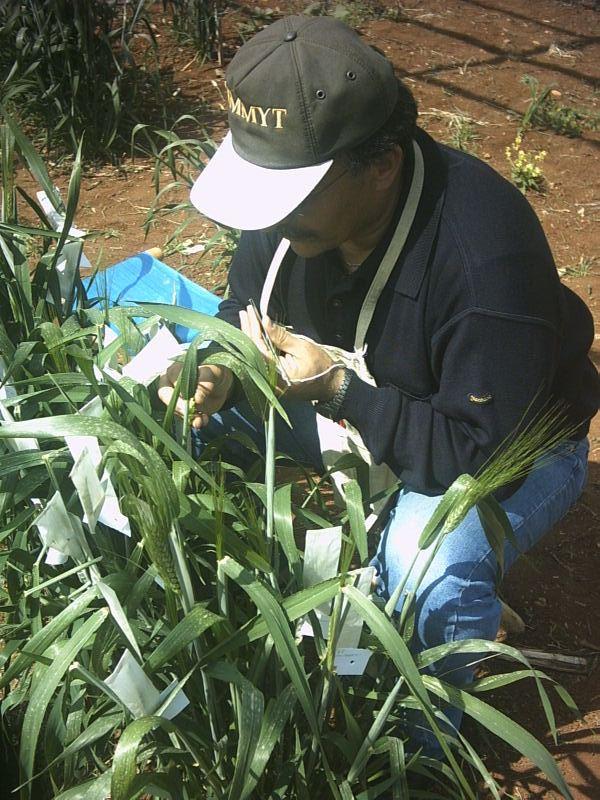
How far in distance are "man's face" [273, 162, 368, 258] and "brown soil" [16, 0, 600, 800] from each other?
433mm

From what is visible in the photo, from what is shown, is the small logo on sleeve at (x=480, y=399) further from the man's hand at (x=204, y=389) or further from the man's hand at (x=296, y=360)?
the man's hand at (x=204, y=389)

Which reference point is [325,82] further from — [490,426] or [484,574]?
[484,574]

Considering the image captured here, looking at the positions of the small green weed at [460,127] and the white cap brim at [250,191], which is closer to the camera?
the white cap brim at [250,191]

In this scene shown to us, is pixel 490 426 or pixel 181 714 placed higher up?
pixel 490 426

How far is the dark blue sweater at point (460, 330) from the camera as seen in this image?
4.68 feet

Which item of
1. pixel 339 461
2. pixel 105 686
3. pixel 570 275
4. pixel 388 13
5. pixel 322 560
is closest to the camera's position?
pixel 105 686

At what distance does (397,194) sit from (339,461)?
444 millimetres

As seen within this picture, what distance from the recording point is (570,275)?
10.3ft

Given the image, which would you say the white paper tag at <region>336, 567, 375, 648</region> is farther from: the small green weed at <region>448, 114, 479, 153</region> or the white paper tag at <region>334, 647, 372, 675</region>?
the small green weed at <region>448, 114, 479, 153</region>

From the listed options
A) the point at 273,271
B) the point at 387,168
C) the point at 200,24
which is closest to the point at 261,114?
the point at 387,168

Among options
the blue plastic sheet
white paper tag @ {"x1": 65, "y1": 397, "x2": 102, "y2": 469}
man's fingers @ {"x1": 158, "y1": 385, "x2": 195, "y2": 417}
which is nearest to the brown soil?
the blue plastic sheet

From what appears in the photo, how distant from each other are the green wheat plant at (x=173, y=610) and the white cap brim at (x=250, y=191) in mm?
179

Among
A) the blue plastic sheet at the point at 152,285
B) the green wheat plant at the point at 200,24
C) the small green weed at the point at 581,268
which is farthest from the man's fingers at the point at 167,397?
the green wheat plant at the point at 200,24

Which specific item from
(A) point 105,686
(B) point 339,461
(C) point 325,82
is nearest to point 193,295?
(B) point 339,461
